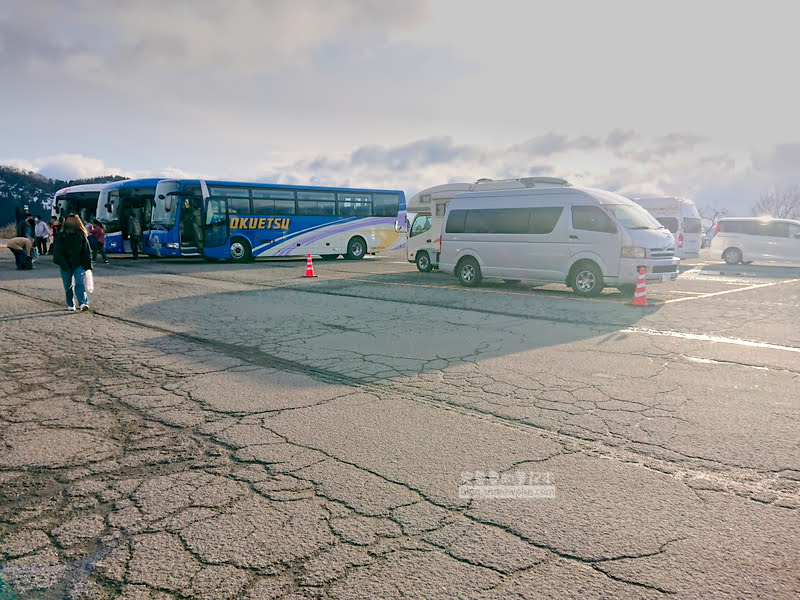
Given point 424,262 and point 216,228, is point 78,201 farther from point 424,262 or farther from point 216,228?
point 424,262

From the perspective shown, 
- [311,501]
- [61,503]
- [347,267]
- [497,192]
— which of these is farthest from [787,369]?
[347,267]

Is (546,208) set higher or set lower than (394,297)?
higher

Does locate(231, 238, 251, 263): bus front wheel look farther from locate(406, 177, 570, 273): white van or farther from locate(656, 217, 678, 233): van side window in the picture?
locate(656, 217, 678, 233): van side window

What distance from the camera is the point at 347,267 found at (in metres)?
Result: 21.1

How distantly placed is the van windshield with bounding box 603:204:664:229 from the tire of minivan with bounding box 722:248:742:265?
13.8 m

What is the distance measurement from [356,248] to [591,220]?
14.8m

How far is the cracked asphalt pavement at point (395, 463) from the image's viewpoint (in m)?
2.54

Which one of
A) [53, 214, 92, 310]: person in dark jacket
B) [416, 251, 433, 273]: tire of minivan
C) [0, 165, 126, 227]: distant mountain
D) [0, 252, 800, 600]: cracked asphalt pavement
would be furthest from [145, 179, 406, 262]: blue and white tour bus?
[0, 165, 126, 227]: distant mountain

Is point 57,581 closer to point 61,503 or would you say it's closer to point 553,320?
point 61,503

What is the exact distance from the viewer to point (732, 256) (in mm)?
23969

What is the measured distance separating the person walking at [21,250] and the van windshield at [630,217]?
54.0 ft

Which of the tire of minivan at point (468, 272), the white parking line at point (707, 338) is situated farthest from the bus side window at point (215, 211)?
the white parking line at point (707, 338)

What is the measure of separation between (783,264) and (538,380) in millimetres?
24181

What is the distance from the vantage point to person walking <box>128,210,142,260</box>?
24.6 meters
